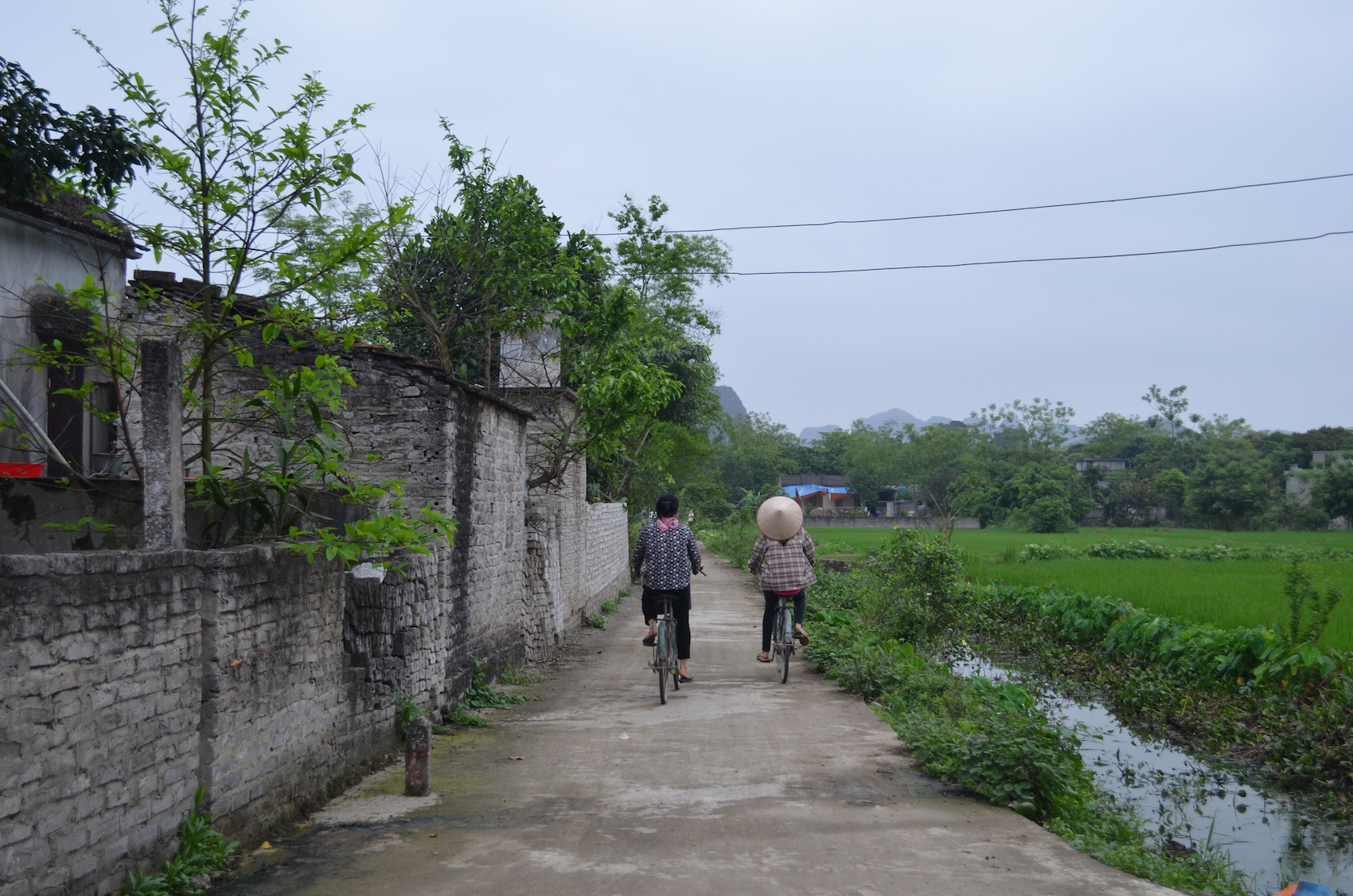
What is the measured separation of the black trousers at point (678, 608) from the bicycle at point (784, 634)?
104cm

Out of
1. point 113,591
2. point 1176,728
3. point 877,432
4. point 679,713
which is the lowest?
point 1176,728

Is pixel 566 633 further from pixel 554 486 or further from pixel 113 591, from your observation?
pixel 113 591

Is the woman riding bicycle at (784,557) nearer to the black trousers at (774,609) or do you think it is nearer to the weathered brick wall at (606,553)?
the black trousers at (774,609)

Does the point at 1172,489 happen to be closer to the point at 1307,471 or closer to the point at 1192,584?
the point at 1307,471

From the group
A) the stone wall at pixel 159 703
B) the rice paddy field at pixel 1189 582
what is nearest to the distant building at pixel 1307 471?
the rice paddy field at pixel 1189 582

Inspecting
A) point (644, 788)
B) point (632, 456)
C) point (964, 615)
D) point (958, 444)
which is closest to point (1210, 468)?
point (958, 444)

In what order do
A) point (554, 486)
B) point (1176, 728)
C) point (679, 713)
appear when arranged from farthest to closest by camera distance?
point (554, 486), point (1176, 728), point (679, 713)

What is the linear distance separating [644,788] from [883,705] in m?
3.62

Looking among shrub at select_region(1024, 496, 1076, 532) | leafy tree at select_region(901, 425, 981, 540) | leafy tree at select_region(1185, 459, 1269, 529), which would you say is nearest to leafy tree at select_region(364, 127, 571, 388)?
shrub at select_region(1024, 496, 1076, 532)

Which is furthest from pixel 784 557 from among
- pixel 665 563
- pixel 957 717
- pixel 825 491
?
pixel 825 491

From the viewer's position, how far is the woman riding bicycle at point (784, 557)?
9.41 meters

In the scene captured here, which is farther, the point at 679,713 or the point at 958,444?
the point at 958,444

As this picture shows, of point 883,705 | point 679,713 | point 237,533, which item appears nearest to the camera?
point 237,533

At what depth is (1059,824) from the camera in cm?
539
